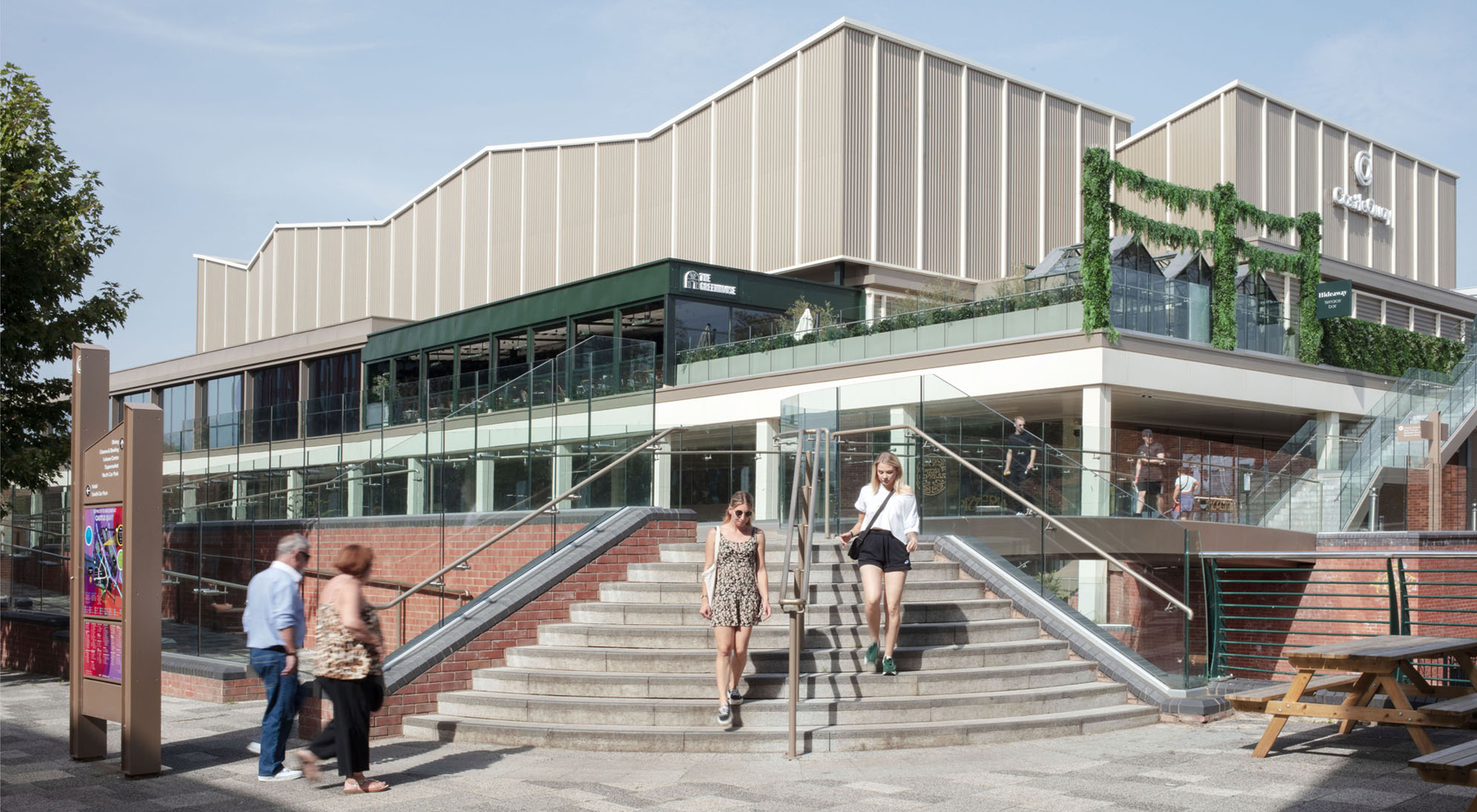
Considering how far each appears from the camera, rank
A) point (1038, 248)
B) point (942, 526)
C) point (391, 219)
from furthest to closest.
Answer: point (391, 219)
point (1038, 248)
point (942, 526)

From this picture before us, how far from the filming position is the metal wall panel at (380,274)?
175 feet

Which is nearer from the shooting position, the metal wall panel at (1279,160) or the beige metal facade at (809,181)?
the beige metal facade at (809,181)

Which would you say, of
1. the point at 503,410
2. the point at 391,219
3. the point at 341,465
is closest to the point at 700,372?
the point at 341,465

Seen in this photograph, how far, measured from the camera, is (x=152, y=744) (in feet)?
27.8

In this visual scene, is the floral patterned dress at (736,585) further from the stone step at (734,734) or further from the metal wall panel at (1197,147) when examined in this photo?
the metal wall panel at (1197,147)

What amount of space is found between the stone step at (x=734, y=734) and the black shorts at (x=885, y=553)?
49.4 inches

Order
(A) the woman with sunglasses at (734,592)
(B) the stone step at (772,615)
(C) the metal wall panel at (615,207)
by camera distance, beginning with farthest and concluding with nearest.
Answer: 1. (C) the metal wall panel at (615,207)
2. (B) the stone step at (772,615)
3. (A) the woman with sunglasses at (734,592)

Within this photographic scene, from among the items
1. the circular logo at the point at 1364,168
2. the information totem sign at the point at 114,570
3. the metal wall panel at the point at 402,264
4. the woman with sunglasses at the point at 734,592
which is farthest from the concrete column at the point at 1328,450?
the metal wall panel at the point at 402,264

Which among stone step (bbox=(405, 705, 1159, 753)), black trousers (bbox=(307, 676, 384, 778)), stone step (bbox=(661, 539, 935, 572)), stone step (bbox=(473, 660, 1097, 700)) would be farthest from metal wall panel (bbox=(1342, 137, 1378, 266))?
black trousers (bbox=(307, 676, 384, 778))

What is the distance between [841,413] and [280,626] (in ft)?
23.5

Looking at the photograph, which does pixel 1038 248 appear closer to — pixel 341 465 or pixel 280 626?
pixel 341 465

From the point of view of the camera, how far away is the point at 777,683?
9.88 m

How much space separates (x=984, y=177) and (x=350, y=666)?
33.4 metres

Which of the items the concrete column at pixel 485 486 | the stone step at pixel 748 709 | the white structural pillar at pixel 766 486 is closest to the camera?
the stone step at pixel 748 709
